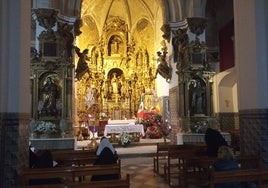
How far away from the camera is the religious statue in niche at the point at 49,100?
10617mm

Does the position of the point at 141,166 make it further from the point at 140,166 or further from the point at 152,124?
the point at 152,124

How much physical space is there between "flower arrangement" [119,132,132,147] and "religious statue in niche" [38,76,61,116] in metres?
2.93

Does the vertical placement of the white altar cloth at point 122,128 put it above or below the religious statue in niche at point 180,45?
below

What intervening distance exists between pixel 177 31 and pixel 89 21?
8751mm

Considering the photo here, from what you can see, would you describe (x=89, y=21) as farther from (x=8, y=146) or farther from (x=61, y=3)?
(x=8, y=146)

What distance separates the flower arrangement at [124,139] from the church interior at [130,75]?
0.04 m

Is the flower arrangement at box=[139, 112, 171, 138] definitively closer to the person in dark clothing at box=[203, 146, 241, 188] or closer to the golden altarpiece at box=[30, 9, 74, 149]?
the golden altarpiece at box=[30, 9, 74, 149]

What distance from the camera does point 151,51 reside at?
19156 millimetres

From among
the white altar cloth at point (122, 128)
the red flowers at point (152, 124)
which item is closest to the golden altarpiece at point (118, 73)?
the red flowers at point (152, 124)

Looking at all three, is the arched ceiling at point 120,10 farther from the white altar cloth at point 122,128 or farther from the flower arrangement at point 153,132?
the white altar cloth at point 122,128

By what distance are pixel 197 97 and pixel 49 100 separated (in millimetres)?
5488

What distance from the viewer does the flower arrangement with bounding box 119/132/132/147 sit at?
12.2 m

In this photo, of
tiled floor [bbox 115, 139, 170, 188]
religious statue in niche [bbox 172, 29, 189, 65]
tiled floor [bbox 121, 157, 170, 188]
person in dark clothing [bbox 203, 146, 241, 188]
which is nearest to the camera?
person in dark clothing [bbox 203, 146, 241, 188]

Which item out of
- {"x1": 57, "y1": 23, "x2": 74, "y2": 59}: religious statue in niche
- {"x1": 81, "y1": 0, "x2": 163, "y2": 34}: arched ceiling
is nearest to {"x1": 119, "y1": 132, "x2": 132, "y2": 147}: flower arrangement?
{"x1": 57, "y1": 23, "x2": 74, "y2": 59}: religious statue in niche
